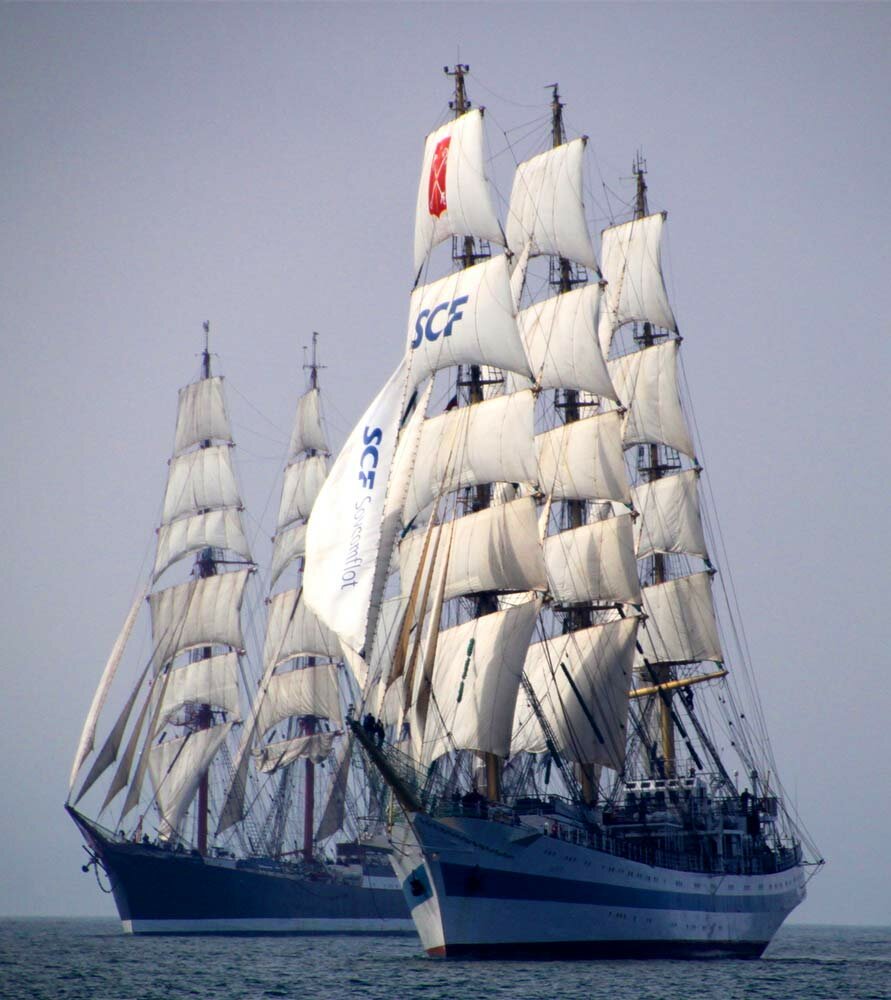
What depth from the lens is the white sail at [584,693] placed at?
2736 inches

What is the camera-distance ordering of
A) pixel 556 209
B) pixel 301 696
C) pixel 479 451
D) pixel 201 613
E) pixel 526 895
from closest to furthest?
pixel 526 895
pixel 479 451
pixel 556 209
pixel 201 613
pixel 301 696

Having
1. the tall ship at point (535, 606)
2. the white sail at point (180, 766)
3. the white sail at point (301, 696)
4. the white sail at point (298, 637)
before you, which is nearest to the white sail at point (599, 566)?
the tall ship at point (535, 606)

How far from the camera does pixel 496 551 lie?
213 ft

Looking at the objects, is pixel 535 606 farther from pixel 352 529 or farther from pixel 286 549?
pixel 286 549

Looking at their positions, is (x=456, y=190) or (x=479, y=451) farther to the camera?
(x=456, y=190)

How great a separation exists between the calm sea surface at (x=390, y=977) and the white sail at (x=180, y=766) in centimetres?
2040

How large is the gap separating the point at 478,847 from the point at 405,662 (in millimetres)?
7350

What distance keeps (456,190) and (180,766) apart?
45.6 metres

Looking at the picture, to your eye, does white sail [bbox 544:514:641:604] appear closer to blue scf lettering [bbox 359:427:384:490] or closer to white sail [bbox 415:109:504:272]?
white sail [bbox 415:109:504:272]

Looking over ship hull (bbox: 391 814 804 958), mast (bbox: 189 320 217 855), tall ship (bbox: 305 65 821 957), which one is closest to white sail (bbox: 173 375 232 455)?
mast (bbox: 189 320 217 855)

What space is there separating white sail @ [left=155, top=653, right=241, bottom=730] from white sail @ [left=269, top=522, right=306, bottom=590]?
22.1ft

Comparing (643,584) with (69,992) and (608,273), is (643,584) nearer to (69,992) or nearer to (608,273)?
(608,273)

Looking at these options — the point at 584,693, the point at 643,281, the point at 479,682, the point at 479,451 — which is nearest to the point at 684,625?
the point at 584,693

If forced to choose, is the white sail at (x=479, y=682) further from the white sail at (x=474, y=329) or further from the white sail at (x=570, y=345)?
the white sail at (x=570, y=345)
